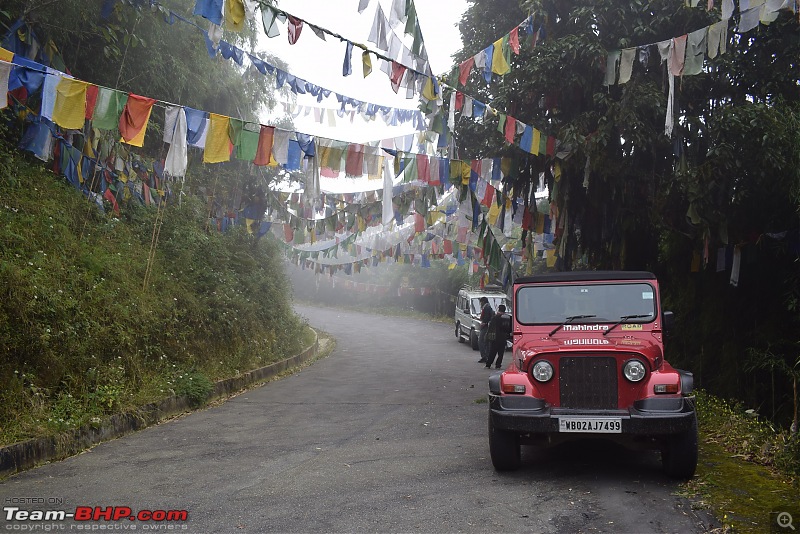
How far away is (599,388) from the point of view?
259 inches

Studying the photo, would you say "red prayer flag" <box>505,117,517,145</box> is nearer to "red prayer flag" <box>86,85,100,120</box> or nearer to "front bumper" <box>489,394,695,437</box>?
"front bumper" <box>489,394,695,437</box>

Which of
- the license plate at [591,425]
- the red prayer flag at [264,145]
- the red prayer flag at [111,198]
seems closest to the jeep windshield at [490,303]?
the red prayer flag at [111,198]

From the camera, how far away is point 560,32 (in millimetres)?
12742

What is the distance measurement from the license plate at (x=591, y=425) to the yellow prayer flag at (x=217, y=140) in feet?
20.8

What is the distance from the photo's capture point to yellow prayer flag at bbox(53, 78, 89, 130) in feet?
27.3

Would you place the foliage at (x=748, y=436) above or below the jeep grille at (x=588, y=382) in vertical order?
below

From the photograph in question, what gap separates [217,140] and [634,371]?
673cm

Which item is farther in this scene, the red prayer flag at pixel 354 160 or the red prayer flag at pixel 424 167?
the red prayer flag at pixel 424 167

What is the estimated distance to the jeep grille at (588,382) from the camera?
21.5 feet

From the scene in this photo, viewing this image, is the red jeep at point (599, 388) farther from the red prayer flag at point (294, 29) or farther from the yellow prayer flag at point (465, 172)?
the yellow prayer flag at point (465, 172)

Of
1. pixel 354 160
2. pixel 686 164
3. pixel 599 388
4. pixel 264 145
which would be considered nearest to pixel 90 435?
pixel 264 145

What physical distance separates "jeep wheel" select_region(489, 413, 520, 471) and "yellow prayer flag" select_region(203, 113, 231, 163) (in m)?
5.86

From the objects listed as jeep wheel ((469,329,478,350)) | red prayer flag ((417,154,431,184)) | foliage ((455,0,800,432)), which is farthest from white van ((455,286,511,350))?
red prayer flag ((417,154,431,184))

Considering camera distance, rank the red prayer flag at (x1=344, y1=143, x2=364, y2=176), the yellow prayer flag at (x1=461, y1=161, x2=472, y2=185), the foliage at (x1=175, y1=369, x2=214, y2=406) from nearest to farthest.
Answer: the foliage at (x1=175, y1=369, x2=214, y2=406)
the red prayer flag at (x1=344, y1=143, x2=364, y2=176)
the yellow prayer flag at (x1=461, y1=161, x2=472, y2=185)
